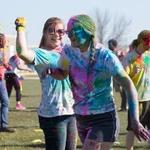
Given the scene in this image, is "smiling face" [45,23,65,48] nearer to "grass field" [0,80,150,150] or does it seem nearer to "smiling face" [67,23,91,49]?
"smiling face" [67,23,91,49]

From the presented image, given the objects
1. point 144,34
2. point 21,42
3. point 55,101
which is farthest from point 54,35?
point 144,34

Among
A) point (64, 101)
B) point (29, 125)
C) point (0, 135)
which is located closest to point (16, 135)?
point (0, 135)

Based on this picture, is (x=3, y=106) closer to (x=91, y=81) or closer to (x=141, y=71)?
(x=141, y=71)

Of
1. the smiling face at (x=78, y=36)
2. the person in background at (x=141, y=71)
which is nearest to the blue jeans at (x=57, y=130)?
the smiling face at (x=78, y=36)

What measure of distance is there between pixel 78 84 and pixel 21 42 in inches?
26.8

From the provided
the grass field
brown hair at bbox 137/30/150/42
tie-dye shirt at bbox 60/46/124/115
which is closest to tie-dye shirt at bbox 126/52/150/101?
brown hair at bbox 137/30/150/42

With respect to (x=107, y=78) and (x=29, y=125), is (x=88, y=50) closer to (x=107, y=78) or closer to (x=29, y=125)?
(x=107, y=78)

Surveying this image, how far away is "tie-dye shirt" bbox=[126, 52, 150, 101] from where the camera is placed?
313 inches

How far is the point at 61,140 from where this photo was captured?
5.63 meters

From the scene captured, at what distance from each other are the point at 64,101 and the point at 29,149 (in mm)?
3270

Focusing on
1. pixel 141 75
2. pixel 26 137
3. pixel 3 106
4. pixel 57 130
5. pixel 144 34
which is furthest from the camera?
pixel 3 106

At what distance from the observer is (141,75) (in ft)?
26.2

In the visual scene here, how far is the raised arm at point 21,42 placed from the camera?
206 inches

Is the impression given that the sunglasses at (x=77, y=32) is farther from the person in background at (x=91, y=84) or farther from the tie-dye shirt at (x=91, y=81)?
the tie-dye shirt at (x=91, y=81)
